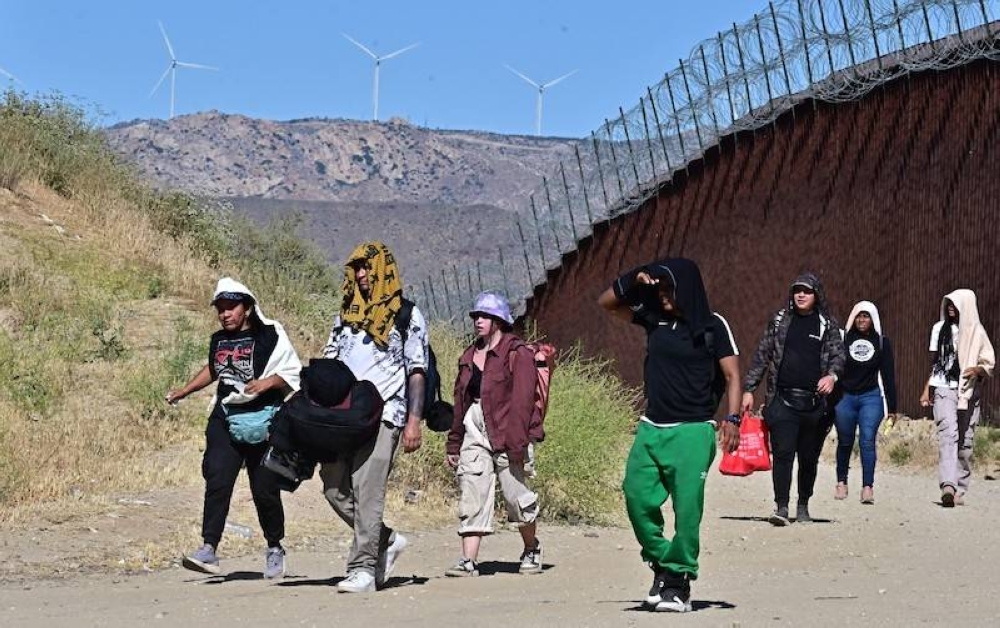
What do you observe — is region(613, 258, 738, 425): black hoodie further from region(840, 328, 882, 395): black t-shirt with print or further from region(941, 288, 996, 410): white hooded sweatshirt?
region(941, 288, 996, 410): white hooded sweatshirt

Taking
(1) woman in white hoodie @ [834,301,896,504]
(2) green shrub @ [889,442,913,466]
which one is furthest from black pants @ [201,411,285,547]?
(2) green shrub @ [889,442,913,466]

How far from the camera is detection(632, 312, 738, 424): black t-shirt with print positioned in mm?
9336

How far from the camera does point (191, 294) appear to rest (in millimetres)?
23781

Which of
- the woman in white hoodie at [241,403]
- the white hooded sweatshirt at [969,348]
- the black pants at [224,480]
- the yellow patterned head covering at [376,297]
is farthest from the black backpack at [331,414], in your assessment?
the white hooded sweatshirt at [969,348]

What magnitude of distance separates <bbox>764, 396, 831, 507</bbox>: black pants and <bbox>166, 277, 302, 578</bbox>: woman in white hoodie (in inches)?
197

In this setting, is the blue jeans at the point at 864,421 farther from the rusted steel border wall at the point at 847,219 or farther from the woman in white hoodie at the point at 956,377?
the rusted steel border wall at the point at 847,219

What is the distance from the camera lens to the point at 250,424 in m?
10.5

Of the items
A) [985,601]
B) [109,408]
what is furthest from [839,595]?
[109,408]

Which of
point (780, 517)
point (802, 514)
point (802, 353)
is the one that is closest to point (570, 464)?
point (780, 517)

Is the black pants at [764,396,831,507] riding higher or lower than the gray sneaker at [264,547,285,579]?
higher

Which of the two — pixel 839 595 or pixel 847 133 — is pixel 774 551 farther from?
pixel 847 133

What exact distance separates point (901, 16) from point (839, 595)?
1427 centimetres

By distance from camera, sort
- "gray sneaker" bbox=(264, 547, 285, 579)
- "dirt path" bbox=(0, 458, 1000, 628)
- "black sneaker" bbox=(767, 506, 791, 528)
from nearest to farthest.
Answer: "dirt path" bbox=(0, 458, 1000, 628) < "gray sneaker" bbox=(264, 547, 285, 579) < "black sneaker" bbox=(767, 506, 791, 528)

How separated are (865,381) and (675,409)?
685cm
